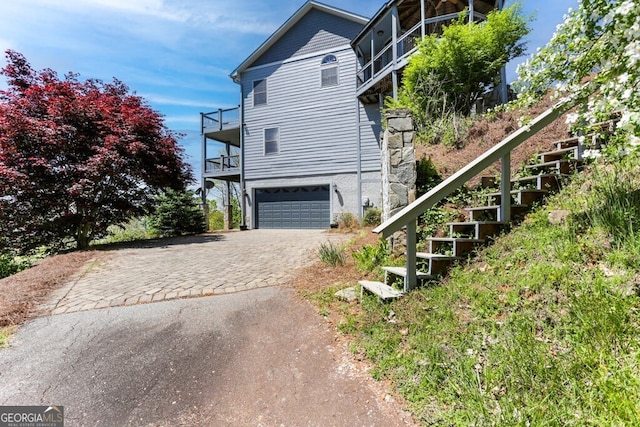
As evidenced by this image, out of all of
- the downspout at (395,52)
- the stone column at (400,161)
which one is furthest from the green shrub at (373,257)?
the downspout at (395,52)

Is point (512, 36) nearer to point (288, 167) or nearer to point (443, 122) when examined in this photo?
point (443, 122)

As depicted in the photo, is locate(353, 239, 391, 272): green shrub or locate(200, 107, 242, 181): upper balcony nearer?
locate(353, 239, 391, 272): green shrub

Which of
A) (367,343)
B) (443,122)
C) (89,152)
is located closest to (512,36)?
(443,122)

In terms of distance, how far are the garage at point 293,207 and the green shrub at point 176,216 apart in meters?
3.01

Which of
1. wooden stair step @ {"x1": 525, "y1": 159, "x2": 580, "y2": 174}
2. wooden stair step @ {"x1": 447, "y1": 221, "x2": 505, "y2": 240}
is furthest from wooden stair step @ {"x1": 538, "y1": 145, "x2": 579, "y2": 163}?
wooden stair step @ {"x1": 447, "y1": 221, "x2": 505, "y2": 240}

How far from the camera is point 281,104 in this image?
14.2 m

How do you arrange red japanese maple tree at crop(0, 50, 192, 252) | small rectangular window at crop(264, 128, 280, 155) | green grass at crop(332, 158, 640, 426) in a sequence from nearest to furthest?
green grass at crop(332, 158, 640, 426) < red japanese maple tree at crop(0, 50, 192, 252) < small rectangular window at crop(264, 128, 280, 155)

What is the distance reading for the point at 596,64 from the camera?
2.45 m

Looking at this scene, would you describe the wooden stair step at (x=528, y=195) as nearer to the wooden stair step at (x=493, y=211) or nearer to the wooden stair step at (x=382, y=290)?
the wooden stair step at (x=493, y=211)

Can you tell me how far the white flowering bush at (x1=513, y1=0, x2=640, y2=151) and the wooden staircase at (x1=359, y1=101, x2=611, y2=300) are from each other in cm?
95

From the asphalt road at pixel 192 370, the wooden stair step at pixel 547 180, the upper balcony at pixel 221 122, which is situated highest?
the upper balcony at pixel 221 122

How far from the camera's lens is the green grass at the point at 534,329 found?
1522mm

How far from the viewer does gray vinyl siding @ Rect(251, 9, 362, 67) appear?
13.2 m

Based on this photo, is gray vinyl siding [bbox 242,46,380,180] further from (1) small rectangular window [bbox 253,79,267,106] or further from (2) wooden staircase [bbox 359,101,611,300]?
(2) wooden staircase [bbox 359,101,611,300]
